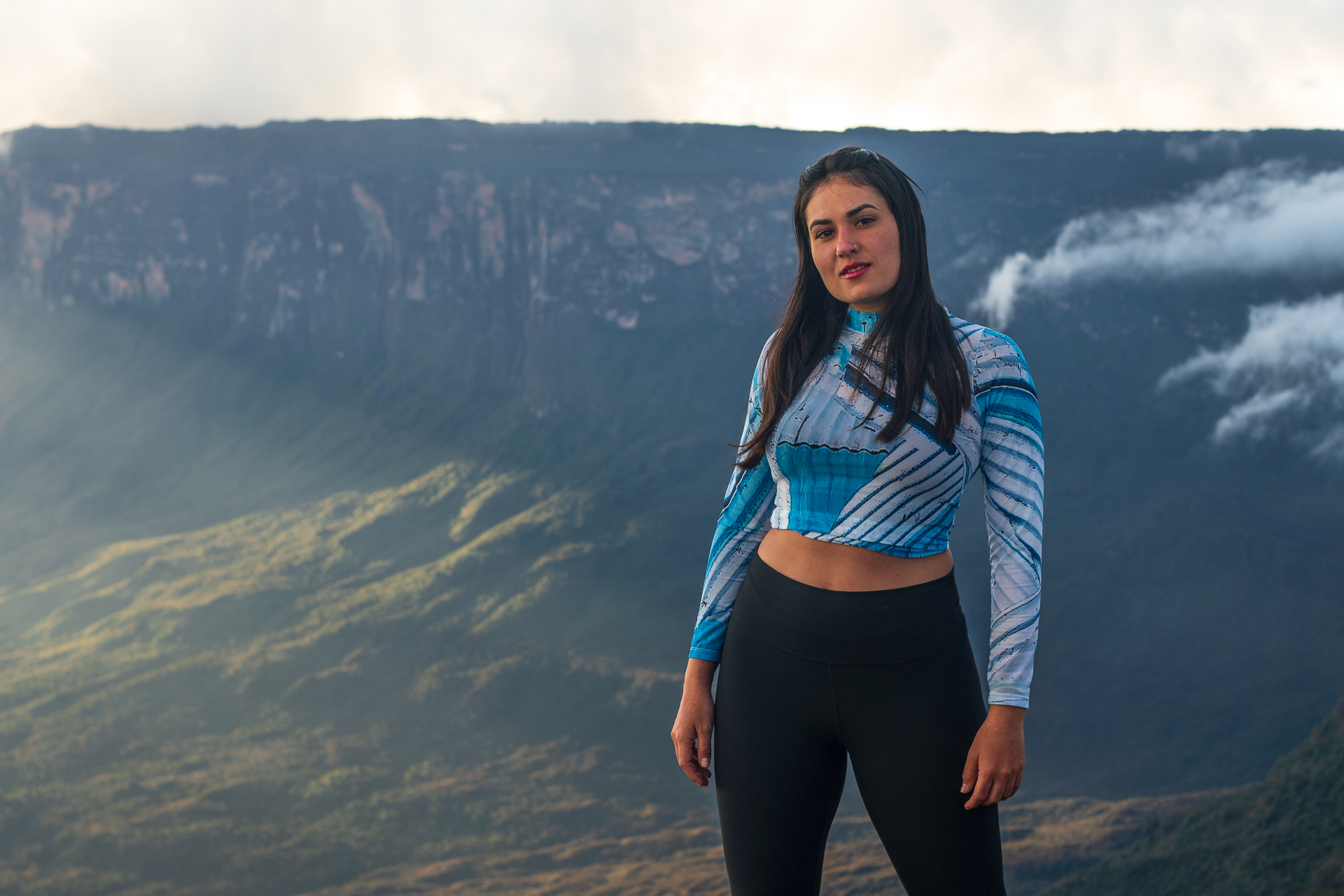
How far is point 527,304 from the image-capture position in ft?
175

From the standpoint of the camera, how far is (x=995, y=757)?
1454mm

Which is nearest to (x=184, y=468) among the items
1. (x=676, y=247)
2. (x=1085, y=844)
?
(x=676, y=247)

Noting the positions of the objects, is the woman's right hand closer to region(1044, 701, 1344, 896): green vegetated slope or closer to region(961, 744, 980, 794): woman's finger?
region(961, 744, 980, 794): woman's finger

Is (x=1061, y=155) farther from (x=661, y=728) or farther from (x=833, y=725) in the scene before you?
(x=833, y=725)

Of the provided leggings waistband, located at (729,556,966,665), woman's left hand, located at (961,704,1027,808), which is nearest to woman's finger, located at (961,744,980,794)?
woman's left hand, located at (961,704,1027,808)

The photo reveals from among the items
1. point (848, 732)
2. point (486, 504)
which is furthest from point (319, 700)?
point (848, 732)

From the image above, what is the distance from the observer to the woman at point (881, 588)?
59.6 inches

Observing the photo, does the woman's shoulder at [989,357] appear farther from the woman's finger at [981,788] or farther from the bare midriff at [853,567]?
the woman's finger at [981,788]

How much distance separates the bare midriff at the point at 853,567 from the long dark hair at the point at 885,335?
195 millimetres

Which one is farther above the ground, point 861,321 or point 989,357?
point 861,321

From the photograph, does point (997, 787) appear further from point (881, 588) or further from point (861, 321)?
point (861, 321)

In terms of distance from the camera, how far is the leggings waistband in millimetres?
1536

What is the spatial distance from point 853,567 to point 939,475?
0.20 m

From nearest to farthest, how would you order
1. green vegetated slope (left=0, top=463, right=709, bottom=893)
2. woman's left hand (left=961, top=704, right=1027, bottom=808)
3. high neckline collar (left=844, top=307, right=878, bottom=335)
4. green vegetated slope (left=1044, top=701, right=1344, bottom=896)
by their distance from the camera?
woman's left hand (left=961, top=704, right=1027, bottom=808) → high neckline collar (left=844, top=307, right=878, bottom=335) → green vegetated slope (left=1044, top=701, right=1344, bottom=896) → green vegetated slope (left=0, top=463, right=709, bottom=893)
